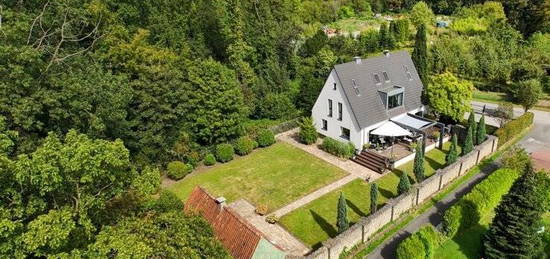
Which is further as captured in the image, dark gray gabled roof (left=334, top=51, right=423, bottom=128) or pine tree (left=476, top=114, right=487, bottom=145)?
dark gray gabled roof (left=334, top=51, right=423, bottom=128)

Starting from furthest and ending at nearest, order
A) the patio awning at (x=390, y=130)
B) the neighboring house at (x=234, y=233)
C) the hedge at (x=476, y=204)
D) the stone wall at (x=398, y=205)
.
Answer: the patio awning at (x=390, y=130) < the hedge at (x=476, y=204) < the stone wall at (x=398, y=205) < the neighboring house at (x=234, y=233)

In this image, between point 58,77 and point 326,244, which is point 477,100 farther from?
point 58,77

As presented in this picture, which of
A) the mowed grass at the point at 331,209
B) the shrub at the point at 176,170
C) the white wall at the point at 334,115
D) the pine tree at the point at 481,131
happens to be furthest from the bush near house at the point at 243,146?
the pine tree at the point at 481,131

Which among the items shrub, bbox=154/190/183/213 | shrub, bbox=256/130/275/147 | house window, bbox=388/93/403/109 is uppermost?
house window, bbox=388/93/403/109

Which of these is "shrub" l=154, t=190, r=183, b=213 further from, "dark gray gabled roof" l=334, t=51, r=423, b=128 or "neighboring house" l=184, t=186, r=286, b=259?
"dark gray gabled roof" l=334, t=51, r=423, b=128

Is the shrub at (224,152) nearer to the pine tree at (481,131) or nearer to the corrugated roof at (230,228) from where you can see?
the corrugated roof at (230,228)

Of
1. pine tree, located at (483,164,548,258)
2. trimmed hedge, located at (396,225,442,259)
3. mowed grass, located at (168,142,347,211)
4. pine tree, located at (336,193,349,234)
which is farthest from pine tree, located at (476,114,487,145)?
pine tree, located at (336,193,349,234)

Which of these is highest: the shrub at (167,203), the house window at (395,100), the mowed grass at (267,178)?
the house window at (395,100)
